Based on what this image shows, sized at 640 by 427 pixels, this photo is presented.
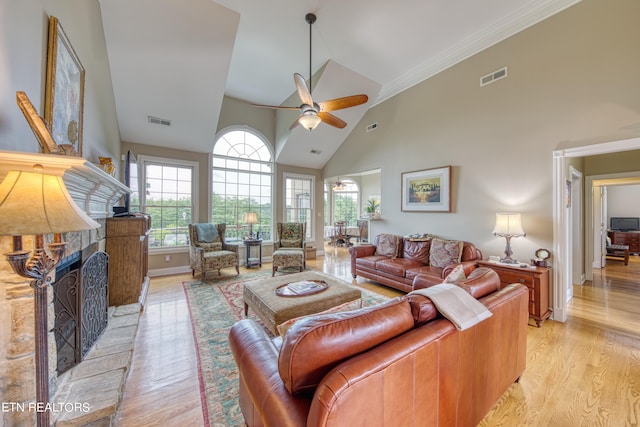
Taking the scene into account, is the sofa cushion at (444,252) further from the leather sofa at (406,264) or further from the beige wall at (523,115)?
the beige wall at (523,115)

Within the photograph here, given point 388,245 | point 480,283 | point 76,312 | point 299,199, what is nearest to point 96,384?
point 76,312

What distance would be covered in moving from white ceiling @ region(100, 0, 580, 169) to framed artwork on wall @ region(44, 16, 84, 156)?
160 centimetres

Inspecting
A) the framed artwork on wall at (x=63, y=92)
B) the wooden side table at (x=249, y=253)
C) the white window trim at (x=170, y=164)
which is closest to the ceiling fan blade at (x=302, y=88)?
the framed artwork on wall at (x=63, y=92)

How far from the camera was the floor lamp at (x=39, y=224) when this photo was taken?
86 cm

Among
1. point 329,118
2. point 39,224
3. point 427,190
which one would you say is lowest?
point 39,224

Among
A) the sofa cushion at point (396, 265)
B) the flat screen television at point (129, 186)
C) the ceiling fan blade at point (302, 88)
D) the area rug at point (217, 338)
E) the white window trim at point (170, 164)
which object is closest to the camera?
the area rug at point (217, 338)

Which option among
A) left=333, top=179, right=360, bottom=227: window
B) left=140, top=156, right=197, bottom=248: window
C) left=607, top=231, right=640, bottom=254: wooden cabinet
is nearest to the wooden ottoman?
left=140, top=156, right=197, bottom=248: window

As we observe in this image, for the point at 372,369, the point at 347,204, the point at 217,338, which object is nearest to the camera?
the point at 372,369

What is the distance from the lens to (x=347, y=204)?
11.2m

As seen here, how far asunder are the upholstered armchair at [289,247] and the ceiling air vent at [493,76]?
13.9 ft

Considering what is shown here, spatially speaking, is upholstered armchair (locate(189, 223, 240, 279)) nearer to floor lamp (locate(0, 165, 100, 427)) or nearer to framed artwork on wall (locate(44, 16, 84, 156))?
framed artwork on wall (locate(44, 16, 84, 156))

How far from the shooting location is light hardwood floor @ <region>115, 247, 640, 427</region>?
5.28 feet

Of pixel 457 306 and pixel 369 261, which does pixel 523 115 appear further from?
pixel 457 306

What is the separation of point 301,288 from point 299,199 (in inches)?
176
